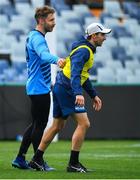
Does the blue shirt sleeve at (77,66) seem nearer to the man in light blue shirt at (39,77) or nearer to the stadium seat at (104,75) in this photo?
the man in light blue shirt at (39,77)

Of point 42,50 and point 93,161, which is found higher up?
point 42,50

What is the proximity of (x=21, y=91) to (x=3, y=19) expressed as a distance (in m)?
4.95

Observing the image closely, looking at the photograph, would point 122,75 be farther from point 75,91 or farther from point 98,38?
point 75,91

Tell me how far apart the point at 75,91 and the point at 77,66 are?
31 centimetres

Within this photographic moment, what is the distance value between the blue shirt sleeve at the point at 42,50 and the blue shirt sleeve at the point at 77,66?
0.23 meters

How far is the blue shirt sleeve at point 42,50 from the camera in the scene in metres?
9.99

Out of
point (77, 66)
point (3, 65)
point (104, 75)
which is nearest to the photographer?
point (77, 66)

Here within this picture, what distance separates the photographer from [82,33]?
2388 cm

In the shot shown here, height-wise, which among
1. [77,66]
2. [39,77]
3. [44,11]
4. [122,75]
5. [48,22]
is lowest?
[122,75]

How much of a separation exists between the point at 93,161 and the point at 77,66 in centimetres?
267

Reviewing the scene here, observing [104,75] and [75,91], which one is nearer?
[75,91]

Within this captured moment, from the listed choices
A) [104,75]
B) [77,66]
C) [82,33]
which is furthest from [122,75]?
[77,66]

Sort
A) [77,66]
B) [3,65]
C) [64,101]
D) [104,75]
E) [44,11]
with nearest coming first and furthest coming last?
[77,66], [64,101], [44,11], [3,65], [104,75]

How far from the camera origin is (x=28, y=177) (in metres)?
9.45
